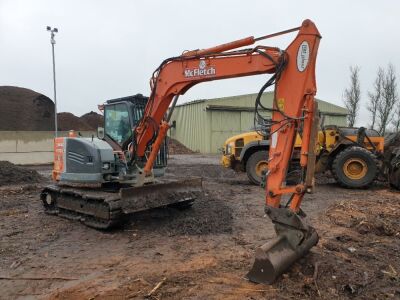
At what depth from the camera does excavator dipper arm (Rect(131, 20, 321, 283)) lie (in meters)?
4.77

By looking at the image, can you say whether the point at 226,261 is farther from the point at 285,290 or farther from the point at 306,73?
the point at 306,73

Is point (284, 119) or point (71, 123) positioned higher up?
point (71, 123)

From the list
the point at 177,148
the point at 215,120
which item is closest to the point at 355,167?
the point at 215,120

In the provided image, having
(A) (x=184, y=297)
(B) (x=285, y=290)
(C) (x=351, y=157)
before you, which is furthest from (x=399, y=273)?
(C) (x=351, y=157)

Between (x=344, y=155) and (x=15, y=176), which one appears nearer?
(x=344, y=155)

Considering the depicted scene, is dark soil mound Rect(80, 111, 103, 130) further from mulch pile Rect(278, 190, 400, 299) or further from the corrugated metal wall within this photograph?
mulch pile Rect(278, 190, 400, 299)

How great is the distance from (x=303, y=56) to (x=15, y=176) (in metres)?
11.3

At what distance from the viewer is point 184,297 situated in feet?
14.1

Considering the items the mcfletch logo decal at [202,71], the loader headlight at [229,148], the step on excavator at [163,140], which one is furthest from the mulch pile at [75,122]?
the mcfletch logo decal at [202,71]

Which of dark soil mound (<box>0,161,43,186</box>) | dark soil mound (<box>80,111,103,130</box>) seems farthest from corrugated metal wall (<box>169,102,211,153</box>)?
dark soil mound (<box>0,161,43,186</box>)

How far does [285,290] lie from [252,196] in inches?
248

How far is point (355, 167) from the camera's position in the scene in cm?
1155

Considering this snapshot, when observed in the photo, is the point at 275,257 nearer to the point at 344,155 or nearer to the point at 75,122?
the point at 344,155

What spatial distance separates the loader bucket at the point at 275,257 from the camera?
14.9 ft
